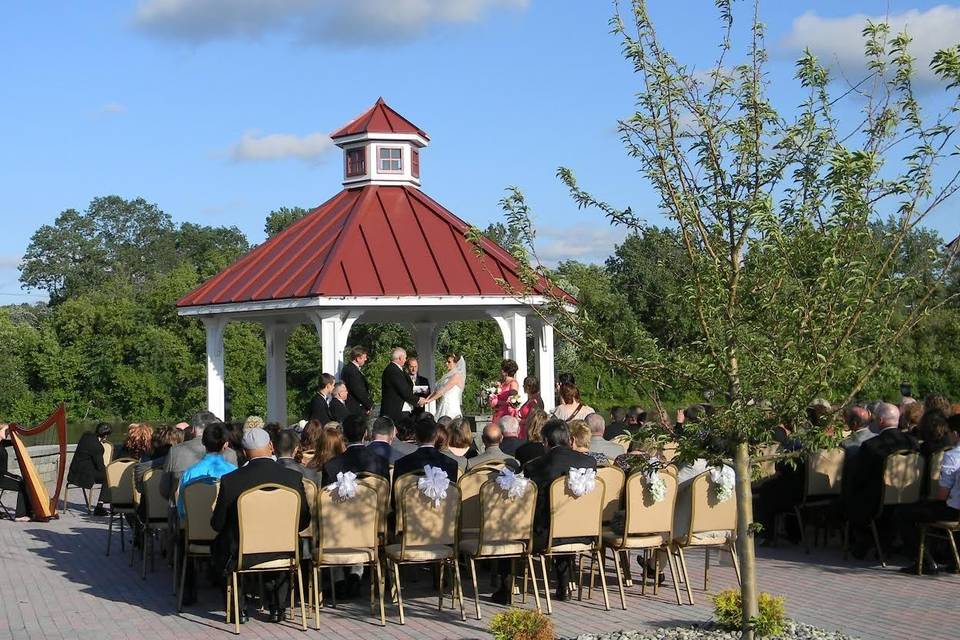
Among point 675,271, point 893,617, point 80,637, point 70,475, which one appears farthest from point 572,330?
point 70,475

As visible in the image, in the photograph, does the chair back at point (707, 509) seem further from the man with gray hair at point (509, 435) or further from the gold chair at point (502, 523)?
the man with gray hair at point (509, 435)

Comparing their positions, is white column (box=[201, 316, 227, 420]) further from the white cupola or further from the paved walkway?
the paved walkway

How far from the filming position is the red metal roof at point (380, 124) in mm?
22516

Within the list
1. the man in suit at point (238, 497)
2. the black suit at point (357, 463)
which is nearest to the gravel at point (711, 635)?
the man in suit at point (238, 497)

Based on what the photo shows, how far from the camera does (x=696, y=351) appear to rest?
739 cm

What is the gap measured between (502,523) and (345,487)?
4.27 ft

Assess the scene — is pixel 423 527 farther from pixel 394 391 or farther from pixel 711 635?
pixel 394 391

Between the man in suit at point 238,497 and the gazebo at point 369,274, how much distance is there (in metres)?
8.40

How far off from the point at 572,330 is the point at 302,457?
4.05 m

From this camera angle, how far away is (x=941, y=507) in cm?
1093

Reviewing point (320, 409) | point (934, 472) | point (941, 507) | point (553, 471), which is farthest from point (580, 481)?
point (320, 409)

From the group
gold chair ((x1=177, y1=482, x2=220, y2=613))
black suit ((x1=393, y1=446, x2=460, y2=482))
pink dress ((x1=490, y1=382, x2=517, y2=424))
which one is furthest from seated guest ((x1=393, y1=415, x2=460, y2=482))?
pink dress ((x1=490, y1=382, x2=517, y2=424))

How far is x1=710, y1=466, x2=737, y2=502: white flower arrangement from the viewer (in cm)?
977

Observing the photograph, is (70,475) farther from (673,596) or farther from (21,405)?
(21,405)
